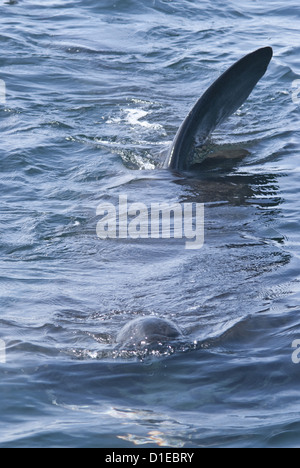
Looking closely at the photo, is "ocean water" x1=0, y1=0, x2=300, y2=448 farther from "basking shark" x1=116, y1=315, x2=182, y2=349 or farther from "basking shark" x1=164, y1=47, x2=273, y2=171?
"basking shark" x1=164, y1=47, x2=273, y2=171

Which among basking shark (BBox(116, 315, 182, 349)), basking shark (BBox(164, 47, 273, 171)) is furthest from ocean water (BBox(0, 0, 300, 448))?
basking shark (BBox(164, 47, 273, 171))

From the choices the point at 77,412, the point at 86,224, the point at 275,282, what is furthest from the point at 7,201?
the point at 77,412

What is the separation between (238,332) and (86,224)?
8.08ft

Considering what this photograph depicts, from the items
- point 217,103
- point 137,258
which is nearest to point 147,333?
point 137,258

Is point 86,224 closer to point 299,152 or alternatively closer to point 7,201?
point 7,201

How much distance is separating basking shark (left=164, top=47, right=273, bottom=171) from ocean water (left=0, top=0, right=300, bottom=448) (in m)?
0.29

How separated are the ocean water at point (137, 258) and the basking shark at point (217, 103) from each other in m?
0.29

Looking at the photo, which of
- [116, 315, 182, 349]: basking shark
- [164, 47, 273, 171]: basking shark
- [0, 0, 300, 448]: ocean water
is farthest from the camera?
[164, 47, 273, 171]: basking shark

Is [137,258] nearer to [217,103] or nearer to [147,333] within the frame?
[147,333]

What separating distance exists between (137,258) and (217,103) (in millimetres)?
2398

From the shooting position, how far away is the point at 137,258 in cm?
684

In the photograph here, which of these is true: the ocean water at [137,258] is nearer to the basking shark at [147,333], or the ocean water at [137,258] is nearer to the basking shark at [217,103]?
the basking shark at [147,333]

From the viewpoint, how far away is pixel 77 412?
4699 mm

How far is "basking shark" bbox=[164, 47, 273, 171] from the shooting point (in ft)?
27.6
